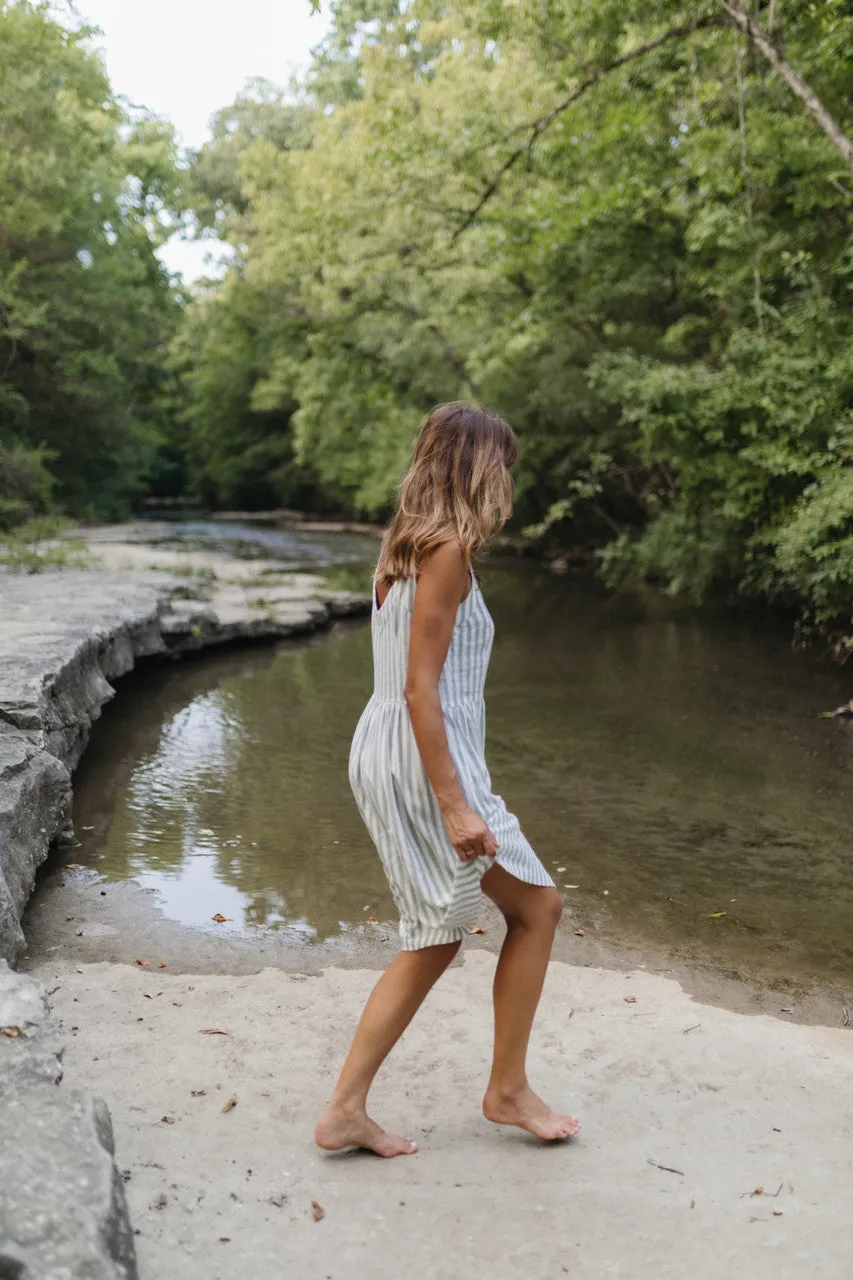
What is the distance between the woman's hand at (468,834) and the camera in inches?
104

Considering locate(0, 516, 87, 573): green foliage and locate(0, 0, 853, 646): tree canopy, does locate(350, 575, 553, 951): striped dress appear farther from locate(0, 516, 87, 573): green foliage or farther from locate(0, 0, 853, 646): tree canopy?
locate(0, 516, 87, 573): green foliage

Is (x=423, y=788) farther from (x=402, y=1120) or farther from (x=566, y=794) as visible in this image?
(x=566, y=794)

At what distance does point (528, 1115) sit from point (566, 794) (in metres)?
4.09

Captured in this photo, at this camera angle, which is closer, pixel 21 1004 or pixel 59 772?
pixel 21 1004

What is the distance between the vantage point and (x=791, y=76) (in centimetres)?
1067

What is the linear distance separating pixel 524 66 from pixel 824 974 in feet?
63.4

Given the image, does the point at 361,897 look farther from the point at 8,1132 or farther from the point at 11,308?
the point at 11,308

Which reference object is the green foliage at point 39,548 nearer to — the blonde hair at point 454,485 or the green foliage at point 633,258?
the green foliage at point 633,258

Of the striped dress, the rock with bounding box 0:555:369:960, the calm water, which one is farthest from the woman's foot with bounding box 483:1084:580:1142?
the calm water

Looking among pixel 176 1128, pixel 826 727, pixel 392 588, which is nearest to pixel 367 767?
pixel 392 588

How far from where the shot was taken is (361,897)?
201 inches

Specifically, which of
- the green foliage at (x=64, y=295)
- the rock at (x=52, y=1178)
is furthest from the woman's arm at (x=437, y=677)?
the green foliage at (x=64, y=295)

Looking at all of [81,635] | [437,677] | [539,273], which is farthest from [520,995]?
[539,273]

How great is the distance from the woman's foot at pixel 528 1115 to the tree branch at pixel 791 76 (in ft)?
32.1
